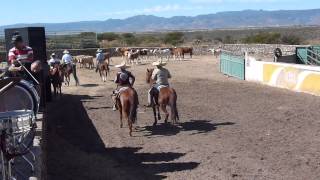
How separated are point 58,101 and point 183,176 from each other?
488 inches

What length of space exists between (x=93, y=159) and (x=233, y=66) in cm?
2095

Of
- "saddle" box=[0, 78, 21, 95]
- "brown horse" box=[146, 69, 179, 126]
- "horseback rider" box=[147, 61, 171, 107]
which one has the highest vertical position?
"saddle" box=[0, 78, 21, 95]

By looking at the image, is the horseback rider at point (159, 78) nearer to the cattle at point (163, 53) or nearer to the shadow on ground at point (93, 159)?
the shadow on ground at point (93, 159)

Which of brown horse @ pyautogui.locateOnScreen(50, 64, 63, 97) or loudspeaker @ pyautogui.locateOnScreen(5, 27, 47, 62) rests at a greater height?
loudspeaker @ pyautogui.locateOnScreen(5, 27, 47, 62)

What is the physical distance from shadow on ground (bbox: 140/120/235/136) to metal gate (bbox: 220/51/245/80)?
14.4 m

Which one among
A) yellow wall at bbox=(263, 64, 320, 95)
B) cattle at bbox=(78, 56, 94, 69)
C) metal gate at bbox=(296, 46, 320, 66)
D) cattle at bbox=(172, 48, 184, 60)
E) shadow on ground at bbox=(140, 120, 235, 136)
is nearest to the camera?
shadow on ground at bbox=(140, 120, 235, 136)

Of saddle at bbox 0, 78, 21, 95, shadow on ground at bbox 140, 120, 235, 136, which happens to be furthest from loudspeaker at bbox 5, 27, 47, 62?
saddle at bbox 0, 78, 21, 95

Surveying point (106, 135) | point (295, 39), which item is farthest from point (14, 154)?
point (295, 39)

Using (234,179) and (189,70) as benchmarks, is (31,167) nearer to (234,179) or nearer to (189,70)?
(234,179)

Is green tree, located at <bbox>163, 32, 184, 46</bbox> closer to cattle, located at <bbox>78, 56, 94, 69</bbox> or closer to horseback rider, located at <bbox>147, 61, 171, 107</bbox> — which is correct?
cattle, located at <bbox>78, 56, 94, 69</bbox>

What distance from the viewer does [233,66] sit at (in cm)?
3180

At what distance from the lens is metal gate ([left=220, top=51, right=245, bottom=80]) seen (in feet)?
98.8

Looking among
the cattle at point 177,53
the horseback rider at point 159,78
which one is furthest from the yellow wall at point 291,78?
the cattle at point 177,53

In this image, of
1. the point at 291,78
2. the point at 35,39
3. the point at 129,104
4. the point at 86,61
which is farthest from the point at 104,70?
the point at 129,104
